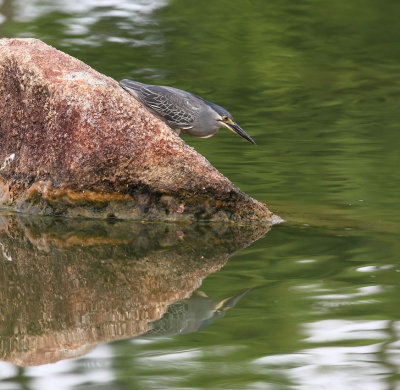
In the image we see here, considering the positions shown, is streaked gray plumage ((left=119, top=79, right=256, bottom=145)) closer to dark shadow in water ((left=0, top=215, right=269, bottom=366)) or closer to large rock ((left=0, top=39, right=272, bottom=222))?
large rock ((left=0, top=39, right=272, bottom=222))

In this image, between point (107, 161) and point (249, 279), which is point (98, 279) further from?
point (107, 161)

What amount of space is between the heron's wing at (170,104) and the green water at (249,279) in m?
0.66

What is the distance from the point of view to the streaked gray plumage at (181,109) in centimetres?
749

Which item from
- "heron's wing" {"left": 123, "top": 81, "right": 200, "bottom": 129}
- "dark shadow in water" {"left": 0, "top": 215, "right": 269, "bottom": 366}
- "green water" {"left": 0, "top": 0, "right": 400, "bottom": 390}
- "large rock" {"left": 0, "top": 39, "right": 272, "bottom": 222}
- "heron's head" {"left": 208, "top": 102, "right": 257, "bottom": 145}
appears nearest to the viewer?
"green water" {"left": 0, "top": 0, "right": 400, "bottom": 390}

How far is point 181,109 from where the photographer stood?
7.54 meters

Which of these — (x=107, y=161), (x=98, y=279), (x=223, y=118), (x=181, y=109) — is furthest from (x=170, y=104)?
(x=98, y=279)

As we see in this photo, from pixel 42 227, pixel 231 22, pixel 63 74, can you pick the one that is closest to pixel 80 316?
pixel 42 227

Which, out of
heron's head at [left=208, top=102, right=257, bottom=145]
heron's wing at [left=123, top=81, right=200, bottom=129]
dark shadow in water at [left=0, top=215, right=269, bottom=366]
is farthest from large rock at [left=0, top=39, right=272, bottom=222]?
heron's head at [left=208, top=102, right=257, bottom=145]

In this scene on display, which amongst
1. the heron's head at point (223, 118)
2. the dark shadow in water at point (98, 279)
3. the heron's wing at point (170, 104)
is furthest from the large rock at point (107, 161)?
the heron's head at point (223, 118)

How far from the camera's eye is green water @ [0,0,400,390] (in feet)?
13.0

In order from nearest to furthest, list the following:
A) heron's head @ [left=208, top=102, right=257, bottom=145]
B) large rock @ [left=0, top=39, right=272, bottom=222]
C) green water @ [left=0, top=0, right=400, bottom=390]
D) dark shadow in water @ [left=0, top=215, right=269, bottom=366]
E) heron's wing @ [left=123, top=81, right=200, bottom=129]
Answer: green water @ [left=0, top=0, right=400, bottom=390], dark shadow in water @ [left=0, top=215, right=269, bottom=366], large rock @ [left=0, top=39, right=272, bottom=222], heron's wing @ [left=123, top=81, right=200, bottom=129], heron's head @ [left=208, top=102, right=257, bottom=145]

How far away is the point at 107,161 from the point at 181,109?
1.26m

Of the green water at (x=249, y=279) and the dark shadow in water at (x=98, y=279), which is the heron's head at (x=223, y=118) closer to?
the green water at (x=249, y=279)

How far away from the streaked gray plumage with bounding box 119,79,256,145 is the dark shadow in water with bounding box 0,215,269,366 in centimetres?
133
